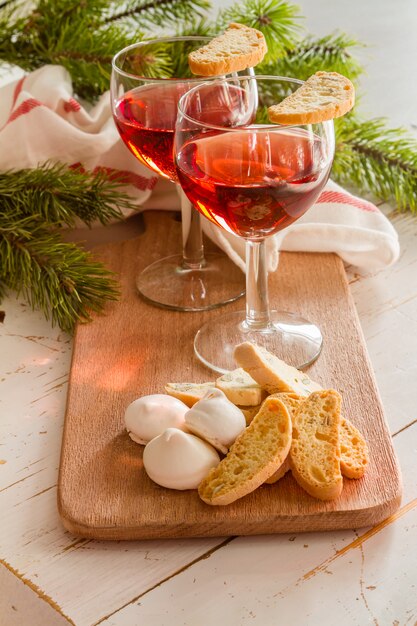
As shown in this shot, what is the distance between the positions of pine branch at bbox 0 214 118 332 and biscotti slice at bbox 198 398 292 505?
0.36 m

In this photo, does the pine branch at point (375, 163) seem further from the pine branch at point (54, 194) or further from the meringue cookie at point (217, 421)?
the meringue cookie at point (217, 421)

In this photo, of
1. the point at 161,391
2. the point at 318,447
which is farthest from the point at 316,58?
the point at 318,447

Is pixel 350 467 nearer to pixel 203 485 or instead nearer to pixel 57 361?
pixel 203 485

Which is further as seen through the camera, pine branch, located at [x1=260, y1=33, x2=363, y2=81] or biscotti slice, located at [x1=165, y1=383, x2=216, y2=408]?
pine branch, located at [x1=260, y1=33, x2=363, y2=81]

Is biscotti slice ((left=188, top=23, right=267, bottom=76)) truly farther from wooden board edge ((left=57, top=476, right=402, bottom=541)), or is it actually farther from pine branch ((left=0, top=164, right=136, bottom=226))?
wooden board edge ((left=57, top=476, right=402, bottom=541))

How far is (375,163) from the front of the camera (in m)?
1.46

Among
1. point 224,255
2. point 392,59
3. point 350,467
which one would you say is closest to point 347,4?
point 392,59

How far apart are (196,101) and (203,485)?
0.44 meters

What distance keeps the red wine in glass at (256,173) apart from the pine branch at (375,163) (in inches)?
18.5

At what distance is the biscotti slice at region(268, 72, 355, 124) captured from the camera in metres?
0.91

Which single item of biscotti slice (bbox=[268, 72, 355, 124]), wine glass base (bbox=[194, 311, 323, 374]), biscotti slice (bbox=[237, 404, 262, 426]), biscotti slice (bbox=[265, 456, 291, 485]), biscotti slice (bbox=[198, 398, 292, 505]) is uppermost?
biscotti slice (bbox=[268, 72, 355, 124])

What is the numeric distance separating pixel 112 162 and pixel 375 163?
0.40m

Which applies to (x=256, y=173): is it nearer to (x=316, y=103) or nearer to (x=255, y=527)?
(x=316, y=103)

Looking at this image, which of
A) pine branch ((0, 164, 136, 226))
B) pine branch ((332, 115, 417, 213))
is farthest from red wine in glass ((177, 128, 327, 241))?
pine branch ((332, 115, 417, 213))
